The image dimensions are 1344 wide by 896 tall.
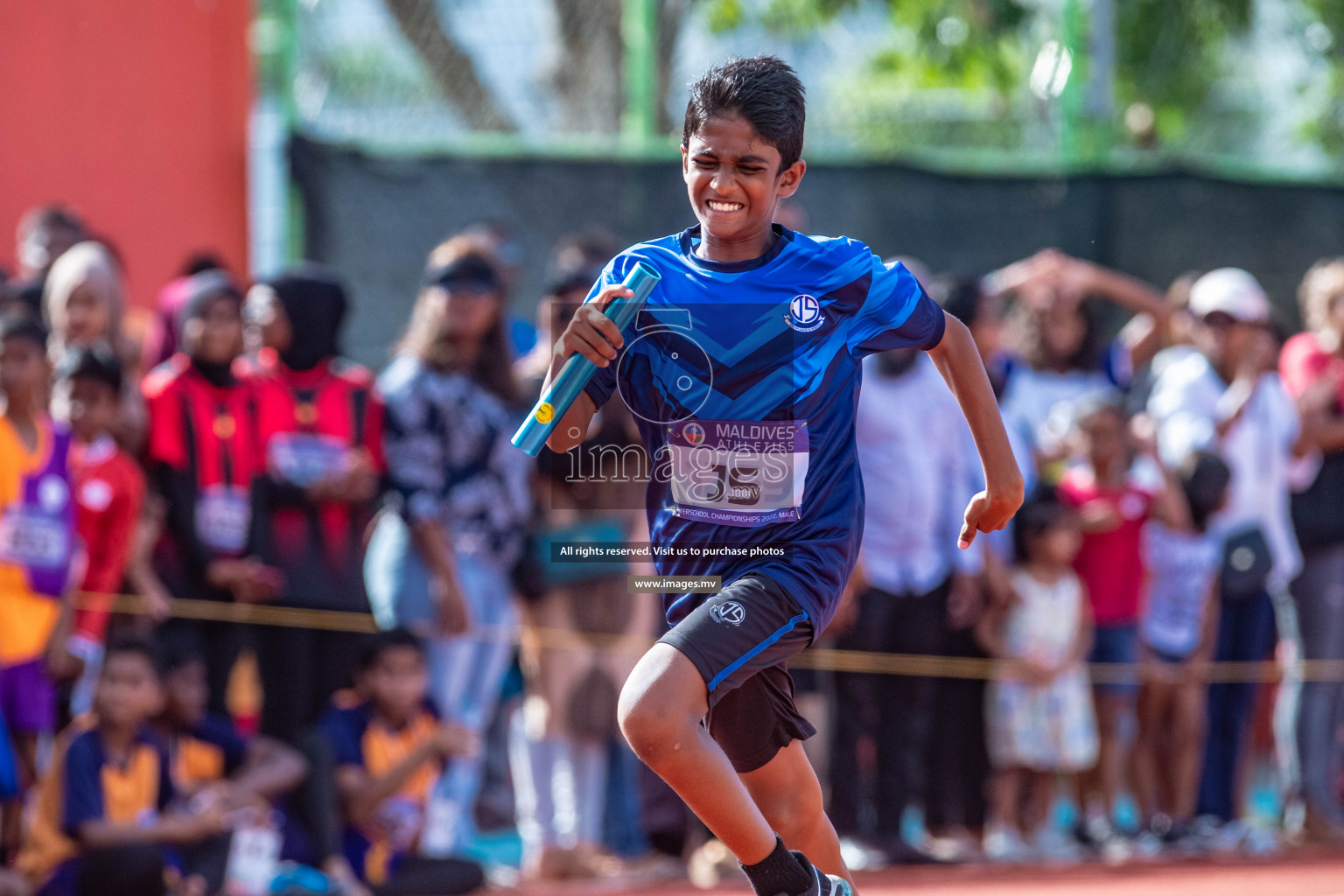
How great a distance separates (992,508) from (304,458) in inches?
118

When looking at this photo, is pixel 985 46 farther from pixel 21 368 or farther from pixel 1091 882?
pixel 21 368

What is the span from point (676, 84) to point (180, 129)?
2.50 metres

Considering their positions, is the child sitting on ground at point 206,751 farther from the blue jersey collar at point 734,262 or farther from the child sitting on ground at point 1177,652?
the child sitting on ground at point 1177,652

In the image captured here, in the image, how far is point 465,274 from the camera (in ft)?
19.8

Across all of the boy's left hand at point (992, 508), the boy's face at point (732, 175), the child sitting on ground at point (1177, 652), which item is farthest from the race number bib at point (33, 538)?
the child sitting on ground at point (1177, 652)

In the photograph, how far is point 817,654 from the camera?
20.8ft

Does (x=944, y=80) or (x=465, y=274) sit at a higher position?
(x=944, y=80)

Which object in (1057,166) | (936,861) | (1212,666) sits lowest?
(936,861)

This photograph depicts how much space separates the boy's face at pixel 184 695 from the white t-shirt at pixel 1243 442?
4065 mm

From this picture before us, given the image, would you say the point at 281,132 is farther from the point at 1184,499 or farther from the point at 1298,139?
the point at 1298,139

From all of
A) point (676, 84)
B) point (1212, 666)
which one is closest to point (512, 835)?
point (1212, 666)

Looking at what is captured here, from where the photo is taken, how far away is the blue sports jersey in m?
3.26

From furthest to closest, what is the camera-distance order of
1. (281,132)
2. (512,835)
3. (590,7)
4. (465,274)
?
(590,7) → (281,132) → (512,835) → (465,274)

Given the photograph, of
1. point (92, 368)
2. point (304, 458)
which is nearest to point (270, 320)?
point (304, 458)
